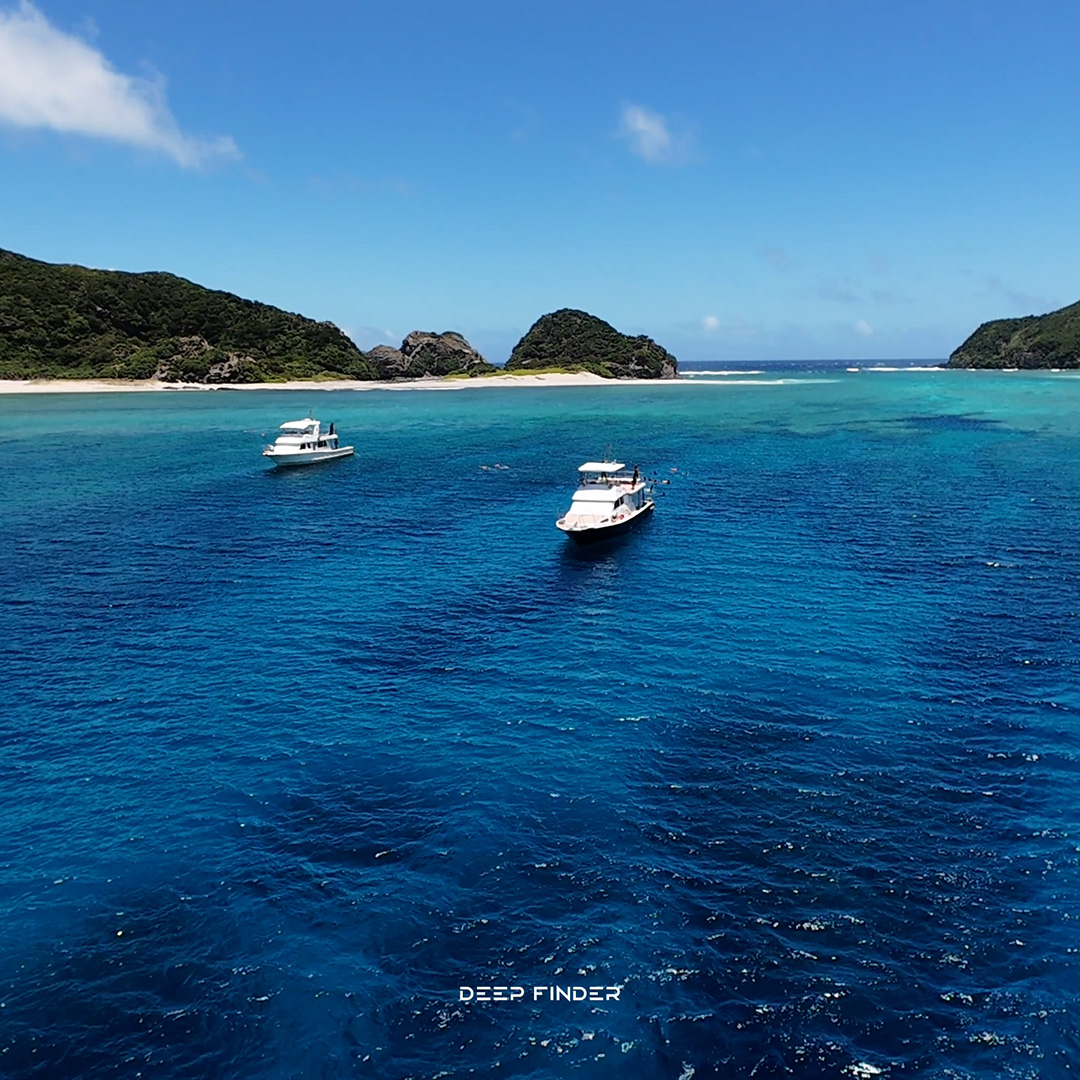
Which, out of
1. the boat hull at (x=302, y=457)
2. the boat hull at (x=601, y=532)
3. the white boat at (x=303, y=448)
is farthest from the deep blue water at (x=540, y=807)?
the white boat at (x=303, y=448)

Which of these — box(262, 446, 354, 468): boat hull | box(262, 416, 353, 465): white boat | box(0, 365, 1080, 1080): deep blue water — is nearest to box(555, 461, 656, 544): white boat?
box(0, 365, 1080, 1080): deep blue water

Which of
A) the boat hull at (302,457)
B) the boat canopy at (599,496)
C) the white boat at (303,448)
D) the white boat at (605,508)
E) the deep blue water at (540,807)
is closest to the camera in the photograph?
the deep blue water at (540,807)

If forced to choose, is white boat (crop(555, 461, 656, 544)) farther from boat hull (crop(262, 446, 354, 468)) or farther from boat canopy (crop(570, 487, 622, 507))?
boat hull (crop(262, 446, 354, 468))

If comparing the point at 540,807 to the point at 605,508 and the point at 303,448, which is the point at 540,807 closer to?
the point at 605,508

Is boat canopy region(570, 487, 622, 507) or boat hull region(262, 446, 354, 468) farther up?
boat hull region(262, 446, 354, 468)

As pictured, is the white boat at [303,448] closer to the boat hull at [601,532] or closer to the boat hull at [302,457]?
the boat hull at [302,457]
